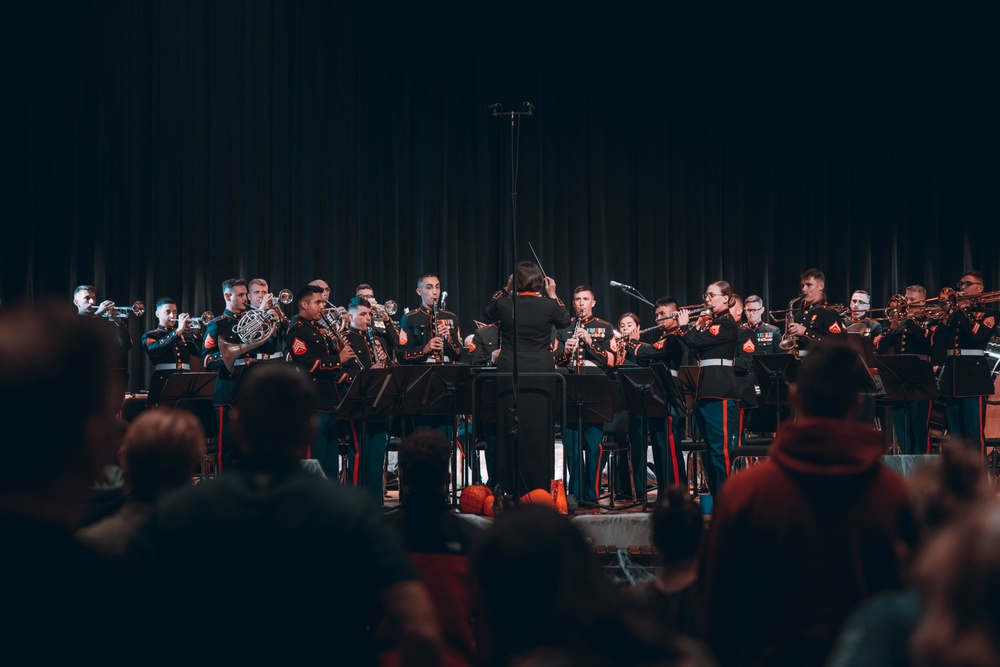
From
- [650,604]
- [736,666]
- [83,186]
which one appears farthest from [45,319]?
[83,186]

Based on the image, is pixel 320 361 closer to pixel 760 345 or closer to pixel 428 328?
pixel 428 328

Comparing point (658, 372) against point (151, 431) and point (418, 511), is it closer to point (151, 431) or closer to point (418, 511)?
point (418, 511)

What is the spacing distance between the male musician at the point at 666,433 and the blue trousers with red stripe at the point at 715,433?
224mm

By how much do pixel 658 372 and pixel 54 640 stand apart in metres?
7.36

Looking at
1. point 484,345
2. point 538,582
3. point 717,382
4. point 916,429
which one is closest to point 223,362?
point 484,345

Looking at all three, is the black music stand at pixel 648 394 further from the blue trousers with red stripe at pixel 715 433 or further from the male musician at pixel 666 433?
the blue trousers with red stripe at pixel 715 433

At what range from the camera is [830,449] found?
2529 mm

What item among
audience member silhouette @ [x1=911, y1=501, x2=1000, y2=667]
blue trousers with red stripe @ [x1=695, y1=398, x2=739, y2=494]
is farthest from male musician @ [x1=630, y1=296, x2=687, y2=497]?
audience member silhouette @ [x1=911, y1=501, x2=1000, y2=667]

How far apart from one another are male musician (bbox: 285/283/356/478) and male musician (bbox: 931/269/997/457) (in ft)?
17.8

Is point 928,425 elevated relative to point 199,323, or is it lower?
lower

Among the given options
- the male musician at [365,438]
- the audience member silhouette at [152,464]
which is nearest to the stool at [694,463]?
the male musician at [365,438]

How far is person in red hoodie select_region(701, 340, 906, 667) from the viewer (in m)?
2.48

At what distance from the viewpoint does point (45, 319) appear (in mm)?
1323

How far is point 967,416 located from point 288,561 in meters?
8.83
